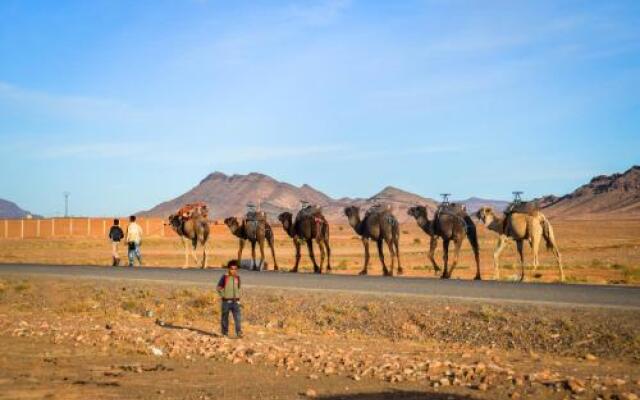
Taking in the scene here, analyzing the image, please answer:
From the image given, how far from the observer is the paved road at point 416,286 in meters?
20.0

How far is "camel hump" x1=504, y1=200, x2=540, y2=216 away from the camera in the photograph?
28578mm

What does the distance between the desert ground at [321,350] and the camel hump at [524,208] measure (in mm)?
9296

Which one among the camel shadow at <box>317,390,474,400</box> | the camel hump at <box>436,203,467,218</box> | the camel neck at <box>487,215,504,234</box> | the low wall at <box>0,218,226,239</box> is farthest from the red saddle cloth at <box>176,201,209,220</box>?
the low wall at <box>0,218,226,239</box>

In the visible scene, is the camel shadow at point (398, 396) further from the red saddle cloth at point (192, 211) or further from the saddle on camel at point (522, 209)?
the red saddle cloth at point (192, 211)

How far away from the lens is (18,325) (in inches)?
827

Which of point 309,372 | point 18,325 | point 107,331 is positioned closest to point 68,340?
point 107,331

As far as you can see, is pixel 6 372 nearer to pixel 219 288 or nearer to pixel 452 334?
pixel 219 288

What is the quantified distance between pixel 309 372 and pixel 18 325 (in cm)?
983

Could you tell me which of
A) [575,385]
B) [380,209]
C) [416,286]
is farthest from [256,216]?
[575,385]

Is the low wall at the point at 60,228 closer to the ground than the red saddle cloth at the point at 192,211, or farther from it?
farther from it

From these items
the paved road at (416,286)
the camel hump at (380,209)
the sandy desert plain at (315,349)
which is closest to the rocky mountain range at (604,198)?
the camel hump at (380,209)

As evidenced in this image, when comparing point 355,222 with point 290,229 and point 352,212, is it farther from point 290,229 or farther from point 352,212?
point 290,229

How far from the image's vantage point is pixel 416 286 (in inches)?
934

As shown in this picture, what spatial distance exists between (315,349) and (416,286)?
25.9 ft
